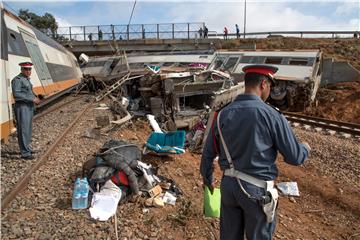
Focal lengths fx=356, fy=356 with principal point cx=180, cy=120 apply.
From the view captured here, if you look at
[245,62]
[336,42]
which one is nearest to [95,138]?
[245,62]

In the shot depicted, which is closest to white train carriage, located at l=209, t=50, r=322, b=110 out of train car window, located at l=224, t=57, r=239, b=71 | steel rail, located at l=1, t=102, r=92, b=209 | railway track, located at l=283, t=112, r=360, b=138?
train car window, located at l=224, t=57, r=239, b=71

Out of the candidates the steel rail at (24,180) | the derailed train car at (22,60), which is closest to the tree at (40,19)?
the derailed train car at (22,60)

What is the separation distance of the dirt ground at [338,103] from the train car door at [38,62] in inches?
471

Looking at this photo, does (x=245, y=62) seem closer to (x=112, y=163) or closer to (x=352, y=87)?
(x=352, y=87)

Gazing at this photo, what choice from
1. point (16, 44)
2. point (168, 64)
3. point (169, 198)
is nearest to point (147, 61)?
point (168, 64)

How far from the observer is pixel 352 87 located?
20.5m

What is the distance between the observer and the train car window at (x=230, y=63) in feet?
67.6

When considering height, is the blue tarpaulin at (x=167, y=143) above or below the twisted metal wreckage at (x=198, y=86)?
below

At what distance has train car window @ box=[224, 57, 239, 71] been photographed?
20619 mm

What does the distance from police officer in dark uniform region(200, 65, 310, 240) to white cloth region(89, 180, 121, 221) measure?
212 cm

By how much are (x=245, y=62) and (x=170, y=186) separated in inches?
613

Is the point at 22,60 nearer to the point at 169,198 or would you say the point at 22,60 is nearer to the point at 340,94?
the point at 169,198

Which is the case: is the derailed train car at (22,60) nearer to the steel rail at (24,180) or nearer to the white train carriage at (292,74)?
the steel rail at (24,180)

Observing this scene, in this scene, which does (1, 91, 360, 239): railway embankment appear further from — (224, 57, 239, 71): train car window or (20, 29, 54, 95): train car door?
(224, 57, 239, 71): train car window
